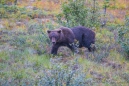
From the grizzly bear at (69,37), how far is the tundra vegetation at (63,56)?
0.26 meters

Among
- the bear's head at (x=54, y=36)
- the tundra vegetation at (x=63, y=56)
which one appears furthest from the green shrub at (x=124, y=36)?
the bear's head at (x=54, y=36)

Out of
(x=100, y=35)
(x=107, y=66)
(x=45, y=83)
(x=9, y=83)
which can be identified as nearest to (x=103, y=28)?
(x=100, y=35)

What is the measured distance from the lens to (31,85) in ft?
19.2

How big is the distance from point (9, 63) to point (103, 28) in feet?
21.3

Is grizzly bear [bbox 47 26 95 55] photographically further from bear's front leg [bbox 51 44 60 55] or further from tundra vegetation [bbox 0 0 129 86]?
tundra vegetation [bbox 0 0 129 86]

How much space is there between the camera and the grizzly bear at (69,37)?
911cm

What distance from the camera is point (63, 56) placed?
29.7ft

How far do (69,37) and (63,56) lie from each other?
710mm

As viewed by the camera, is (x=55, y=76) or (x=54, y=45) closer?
(x=55, y=76)

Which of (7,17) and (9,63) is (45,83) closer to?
(9,63)

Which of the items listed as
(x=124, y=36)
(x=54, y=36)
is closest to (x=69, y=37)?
(x=54, y=36)

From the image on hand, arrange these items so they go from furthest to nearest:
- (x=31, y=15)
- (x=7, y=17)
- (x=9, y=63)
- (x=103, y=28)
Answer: (x=31, y=15) < (x=7, y=17) < (x=103, y=28) < (x=9, y=63)

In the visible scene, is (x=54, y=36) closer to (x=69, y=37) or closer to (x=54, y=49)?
(x=54, y=49)

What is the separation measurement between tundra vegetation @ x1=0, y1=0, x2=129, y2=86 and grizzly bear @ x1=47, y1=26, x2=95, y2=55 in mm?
256
